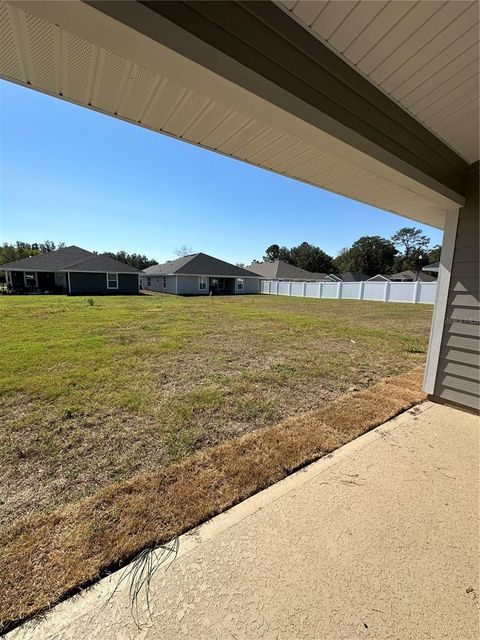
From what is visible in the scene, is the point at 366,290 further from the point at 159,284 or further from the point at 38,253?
the point at 38,253

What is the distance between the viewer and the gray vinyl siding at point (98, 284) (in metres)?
21.2

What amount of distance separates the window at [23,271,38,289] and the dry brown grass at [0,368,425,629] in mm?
25753

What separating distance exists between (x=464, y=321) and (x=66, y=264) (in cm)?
2612

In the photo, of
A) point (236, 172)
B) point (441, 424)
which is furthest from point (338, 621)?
point (236, 172)

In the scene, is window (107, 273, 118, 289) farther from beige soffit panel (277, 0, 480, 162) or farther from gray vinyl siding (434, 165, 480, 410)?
beige soffit panel (277, 0, 480, 162)

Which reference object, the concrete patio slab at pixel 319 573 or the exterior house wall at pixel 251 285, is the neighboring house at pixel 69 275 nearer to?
the exterior house wall at pixel 251 285

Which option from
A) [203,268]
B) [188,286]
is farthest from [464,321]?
[203,268]

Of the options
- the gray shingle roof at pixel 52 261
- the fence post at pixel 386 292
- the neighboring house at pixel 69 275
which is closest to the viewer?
the fence post at pixel 386 292

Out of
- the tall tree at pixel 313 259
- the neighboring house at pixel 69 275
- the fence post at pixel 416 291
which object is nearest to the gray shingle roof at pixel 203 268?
the neighboring house at pixel 69 275

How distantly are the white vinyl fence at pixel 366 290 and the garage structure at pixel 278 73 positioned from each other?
15.5 metres

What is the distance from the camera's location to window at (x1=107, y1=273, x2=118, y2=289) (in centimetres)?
2256

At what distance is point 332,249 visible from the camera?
5684 cm

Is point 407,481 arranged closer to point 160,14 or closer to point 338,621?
point 338,621

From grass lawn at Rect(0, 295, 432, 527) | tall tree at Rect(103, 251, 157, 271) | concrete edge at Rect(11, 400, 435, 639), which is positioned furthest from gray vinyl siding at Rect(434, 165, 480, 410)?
tall tree at Rect(103, 251, 157, 271)
